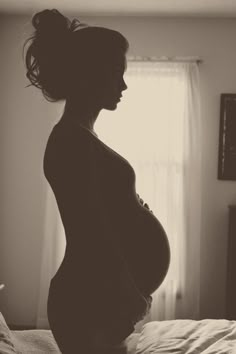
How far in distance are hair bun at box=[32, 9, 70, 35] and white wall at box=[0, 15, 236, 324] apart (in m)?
2.96

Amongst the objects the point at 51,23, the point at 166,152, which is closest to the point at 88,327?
the point at 51,23

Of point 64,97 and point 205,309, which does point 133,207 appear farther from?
point 205,309

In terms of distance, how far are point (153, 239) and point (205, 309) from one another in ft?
10.3

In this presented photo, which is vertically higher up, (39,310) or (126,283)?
(126,283)

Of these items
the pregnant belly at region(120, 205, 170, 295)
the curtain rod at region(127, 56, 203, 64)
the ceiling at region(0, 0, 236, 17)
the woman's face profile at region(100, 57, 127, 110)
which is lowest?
the pregnant belly at region(120, 205, 170, 295)

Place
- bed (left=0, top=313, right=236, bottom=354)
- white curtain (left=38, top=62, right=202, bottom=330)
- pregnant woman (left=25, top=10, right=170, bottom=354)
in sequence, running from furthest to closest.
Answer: white curtain (left=38, top=62, right=202, bottom=330), bed (left=0, top=313, right=236, bottom=354), pregnant woman (left=25, top=10, right=170, bottom=354)

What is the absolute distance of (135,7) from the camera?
365 cm

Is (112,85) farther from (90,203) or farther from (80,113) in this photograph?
(90,203)

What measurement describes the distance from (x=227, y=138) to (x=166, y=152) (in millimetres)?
507

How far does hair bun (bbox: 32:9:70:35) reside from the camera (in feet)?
3.11

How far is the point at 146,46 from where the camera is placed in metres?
3.90

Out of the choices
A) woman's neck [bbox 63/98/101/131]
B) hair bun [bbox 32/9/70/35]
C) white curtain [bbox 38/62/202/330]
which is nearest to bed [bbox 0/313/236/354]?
woman's neck [bbox 63/98/101/131]

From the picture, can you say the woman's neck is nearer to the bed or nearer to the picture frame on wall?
the bed

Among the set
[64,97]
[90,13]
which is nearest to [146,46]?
[90,13]
